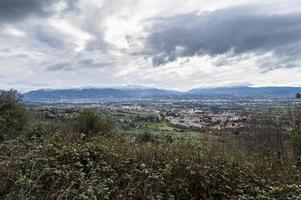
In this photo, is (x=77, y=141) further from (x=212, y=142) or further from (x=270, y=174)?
(x=270, y=174)

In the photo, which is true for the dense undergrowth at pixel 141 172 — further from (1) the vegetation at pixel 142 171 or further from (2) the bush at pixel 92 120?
(2) the bush at pixel 92 120

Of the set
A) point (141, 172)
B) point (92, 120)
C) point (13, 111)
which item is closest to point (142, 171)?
point (141, 172)

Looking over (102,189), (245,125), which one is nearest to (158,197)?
(102,189)

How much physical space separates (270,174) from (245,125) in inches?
485

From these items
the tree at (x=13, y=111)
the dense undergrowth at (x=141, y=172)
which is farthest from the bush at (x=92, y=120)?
the dense undergrowth at (x=141, y=172)

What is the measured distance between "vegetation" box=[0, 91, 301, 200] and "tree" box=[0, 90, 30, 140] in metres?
22.3

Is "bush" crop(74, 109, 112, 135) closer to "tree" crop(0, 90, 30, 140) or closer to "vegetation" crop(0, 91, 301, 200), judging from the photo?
"tree" crop(0, 90, 30, 140)

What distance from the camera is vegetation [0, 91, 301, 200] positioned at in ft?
20.7

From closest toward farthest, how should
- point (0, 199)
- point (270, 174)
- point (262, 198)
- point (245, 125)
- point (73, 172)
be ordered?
point (0, 199) → point (262, 198) → point (73, 172) → point (270, 174) → point (245, 125)

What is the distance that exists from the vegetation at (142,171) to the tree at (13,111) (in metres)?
22.3

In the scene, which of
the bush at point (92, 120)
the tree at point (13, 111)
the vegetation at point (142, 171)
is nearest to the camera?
the vegetation at point (142, 171)

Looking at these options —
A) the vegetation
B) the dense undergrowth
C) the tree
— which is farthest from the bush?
the dense undergrowth

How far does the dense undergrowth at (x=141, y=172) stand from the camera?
20.7 feet

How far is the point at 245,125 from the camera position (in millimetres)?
19922
